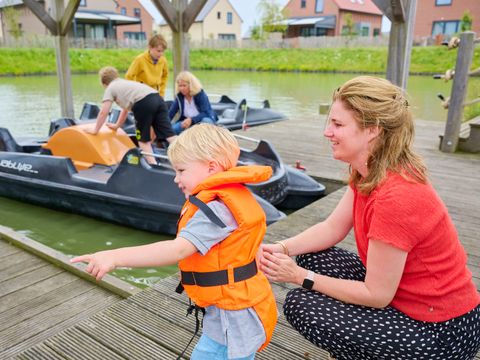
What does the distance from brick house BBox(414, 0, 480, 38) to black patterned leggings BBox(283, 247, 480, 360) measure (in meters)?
39.4

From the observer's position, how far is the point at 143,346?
2271 millimetres

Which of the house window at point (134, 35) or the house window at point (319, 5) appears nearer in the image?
the house window at point (134, 35)

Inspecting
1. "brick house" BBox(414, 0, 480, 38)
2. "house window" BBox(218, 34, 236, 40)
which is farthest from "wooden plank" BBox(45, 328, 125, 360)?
"house window" BBox(218, 34, 236, 40)

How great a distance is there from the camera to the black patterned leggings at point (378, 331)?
1.52 m

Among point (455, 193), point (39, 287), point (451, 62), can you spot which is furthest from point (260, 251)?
point (451, 62)

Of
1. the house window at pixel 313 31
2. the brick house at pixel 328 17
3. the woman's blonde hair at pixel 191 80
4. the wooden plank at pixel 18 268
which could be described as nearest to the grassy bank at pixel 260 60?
the house window at pixel 313 31

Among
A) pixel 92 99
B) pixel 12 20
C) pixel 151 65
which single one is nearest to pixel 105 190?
pixel 151 65

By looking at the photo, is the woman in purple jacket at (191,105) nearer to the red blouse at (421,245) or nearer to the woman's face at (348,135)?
the woman's face at (348,135)

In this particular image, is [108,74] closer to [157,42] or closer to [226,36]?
[157,42]

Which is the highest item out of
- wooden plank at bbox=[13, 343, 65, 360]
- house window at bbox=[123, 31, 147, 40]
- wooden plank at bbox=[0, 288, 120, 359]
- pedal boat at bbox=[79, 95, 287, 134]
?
house window at bbox=[123, 31, 147, 40]

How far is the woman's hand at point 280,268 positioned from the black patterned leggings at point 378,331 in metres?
0.11

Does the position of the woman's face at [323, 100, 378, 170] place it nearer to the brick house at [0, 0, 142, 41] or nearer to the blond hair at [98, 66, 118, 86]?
the blond hair at [98, 66, 118, 86]

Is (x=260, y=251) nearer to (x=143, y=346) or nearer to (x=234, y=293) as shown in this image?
(x=234, y=293)

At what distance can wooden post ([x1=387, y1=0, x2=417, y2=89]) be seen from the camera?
521 centimetres
